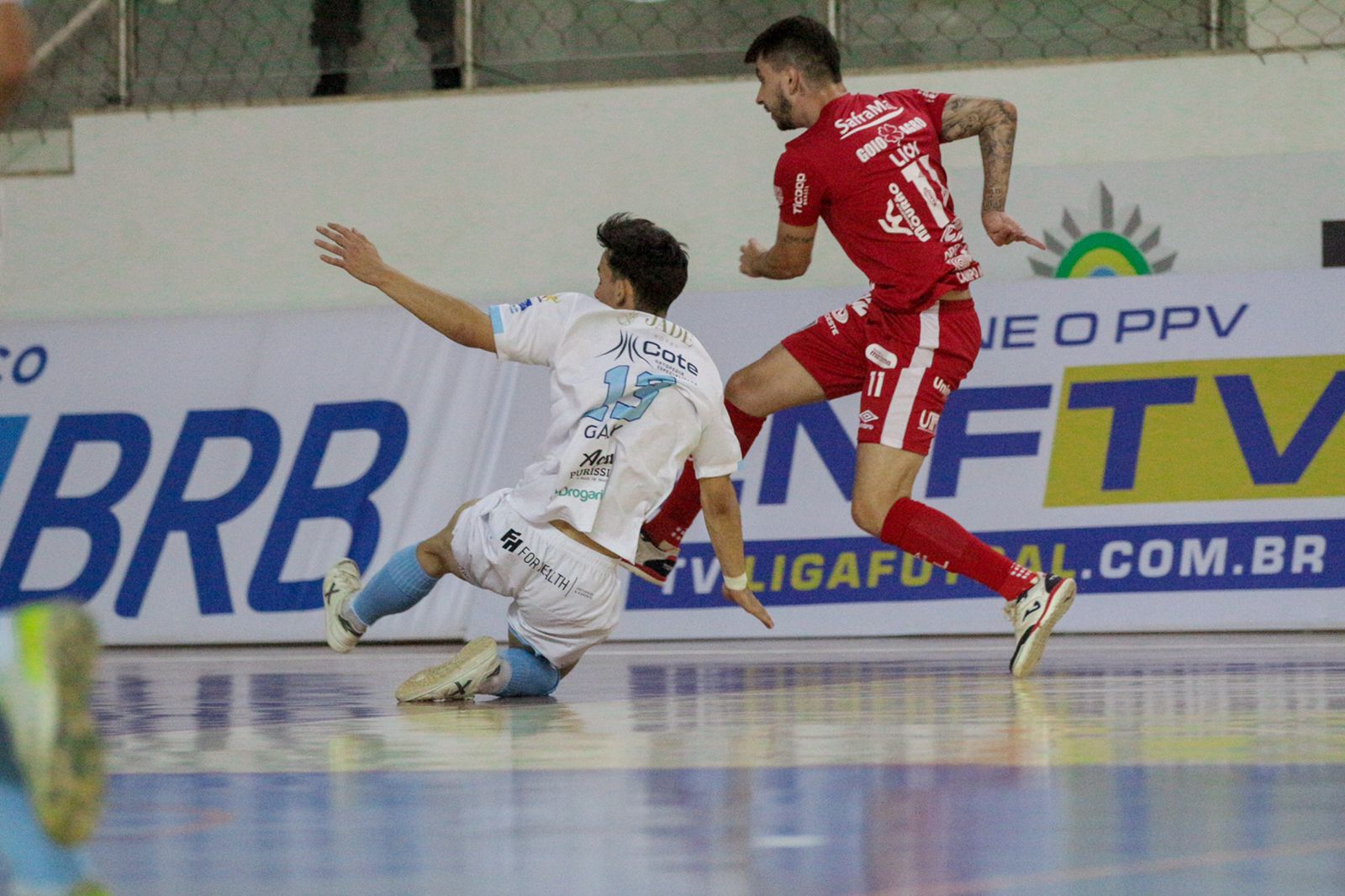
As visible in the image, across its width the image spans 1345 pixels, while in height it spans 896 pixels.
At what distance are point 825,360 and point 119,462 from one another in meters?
4.00

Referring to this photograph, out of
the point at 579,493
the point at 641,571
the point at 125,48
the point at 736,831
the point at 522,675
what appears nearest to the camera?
the point at 736,831

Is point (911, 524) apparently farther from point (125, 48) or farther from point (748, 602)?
point (125, 48)

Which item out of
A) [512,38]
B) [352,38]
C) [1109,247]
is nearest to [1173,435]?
[1109,247]

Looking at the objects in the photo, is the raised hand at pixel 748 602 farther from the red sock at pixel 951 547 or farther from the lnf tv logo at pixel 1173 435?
the lnf tv logo at pixel 1173 435

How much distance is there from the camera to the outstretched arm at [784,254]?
543 centimetres

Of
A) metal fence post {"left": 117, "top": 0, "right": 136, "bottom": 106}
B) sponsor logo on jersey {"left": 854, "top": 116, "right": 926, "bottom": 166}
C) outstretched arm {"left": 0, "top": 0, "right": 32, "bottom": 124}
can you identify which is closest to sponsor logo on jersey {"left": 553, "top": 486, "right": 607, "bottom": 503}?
sponsor logo on jersey {"left": 854, "top": 116, "right": 926, "bottom": 166}

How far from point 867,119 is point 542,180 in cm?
384

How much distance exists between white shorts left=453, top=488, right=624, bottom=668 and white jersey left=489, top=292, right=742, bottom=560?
2.2 inches

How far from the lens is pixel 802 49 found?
5461 mm

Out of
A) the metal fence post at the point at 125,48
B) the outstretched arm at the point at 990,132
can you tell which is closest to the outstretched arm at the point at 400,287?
the outstretched arm at the point at 990,132

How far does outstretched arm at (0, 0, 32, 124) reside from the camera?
169cm

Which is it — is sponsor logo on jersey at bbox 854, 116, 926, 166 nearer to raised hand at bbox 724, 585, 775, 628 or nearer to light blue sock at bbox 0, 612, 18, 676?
raised hand at bbox 724, 585, 775, 628

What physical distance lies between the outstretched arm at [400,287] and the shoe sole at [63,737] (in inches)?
104

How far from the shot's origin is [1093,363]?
7.62 m
